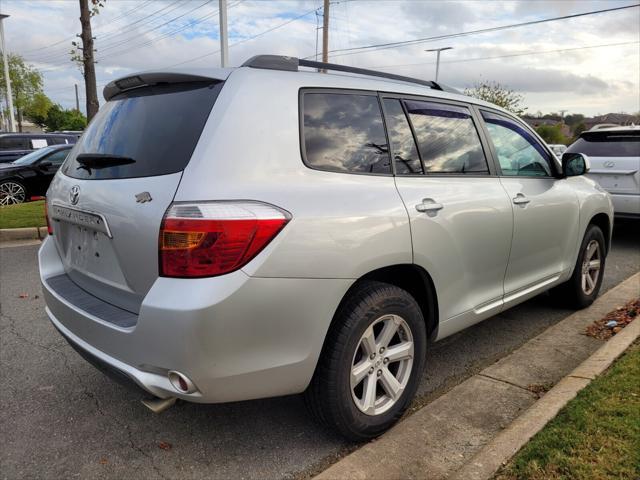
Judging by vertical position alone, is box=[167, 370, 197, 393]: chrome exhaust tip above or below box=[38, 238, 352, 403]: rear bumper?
below

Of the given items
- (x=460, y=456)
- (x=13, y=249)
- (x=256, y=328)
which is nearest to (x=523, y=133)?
(x=460, y=456)

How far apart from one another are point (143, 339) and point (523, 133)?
3.22 metres

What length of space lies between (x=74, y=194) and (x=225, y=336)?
1198 mm

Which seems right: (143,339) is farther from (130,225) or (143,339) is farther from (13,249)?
(13,249)

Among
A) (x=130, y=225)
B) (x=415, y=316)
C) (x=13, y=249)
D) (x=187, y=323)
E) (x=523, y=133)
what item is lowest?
(x=13, y=249)

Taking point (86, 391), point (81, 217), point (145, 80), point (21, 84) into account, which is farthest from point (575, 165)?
point (21, 84)

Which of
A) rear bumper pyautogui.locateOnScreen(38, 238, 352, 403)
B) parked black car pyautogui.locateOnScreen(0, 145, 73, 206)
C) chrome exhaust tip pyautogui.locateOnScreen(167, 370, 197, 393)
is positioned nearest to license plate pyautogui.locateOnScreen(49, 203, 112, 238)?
rear bumper pyautogui.locateOnScreen(38, 238, 352, 403)

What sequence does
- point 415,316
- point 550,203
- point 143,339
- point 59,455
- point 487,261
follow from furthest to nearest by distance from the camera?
point 550,203 → point 487,261 → point 415,316 → point 59,455 → point 143,339

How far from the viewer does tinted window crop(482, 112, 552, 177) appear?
12.0 ft

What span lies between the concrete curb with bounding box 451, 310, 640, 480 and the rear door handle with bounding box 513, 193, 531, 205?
3.68 ft

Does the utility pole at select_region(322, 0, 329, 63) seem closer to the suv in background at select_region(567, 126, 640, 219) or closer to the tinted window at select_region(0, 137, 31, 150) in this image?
the tinted window at select_region(0, 137, 31, 150)

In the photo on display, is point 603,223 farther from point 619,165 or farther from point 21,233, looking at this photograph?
point 21,233

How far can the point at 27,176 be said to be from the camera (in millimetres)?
11070

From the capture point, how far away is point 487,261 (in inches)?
128
